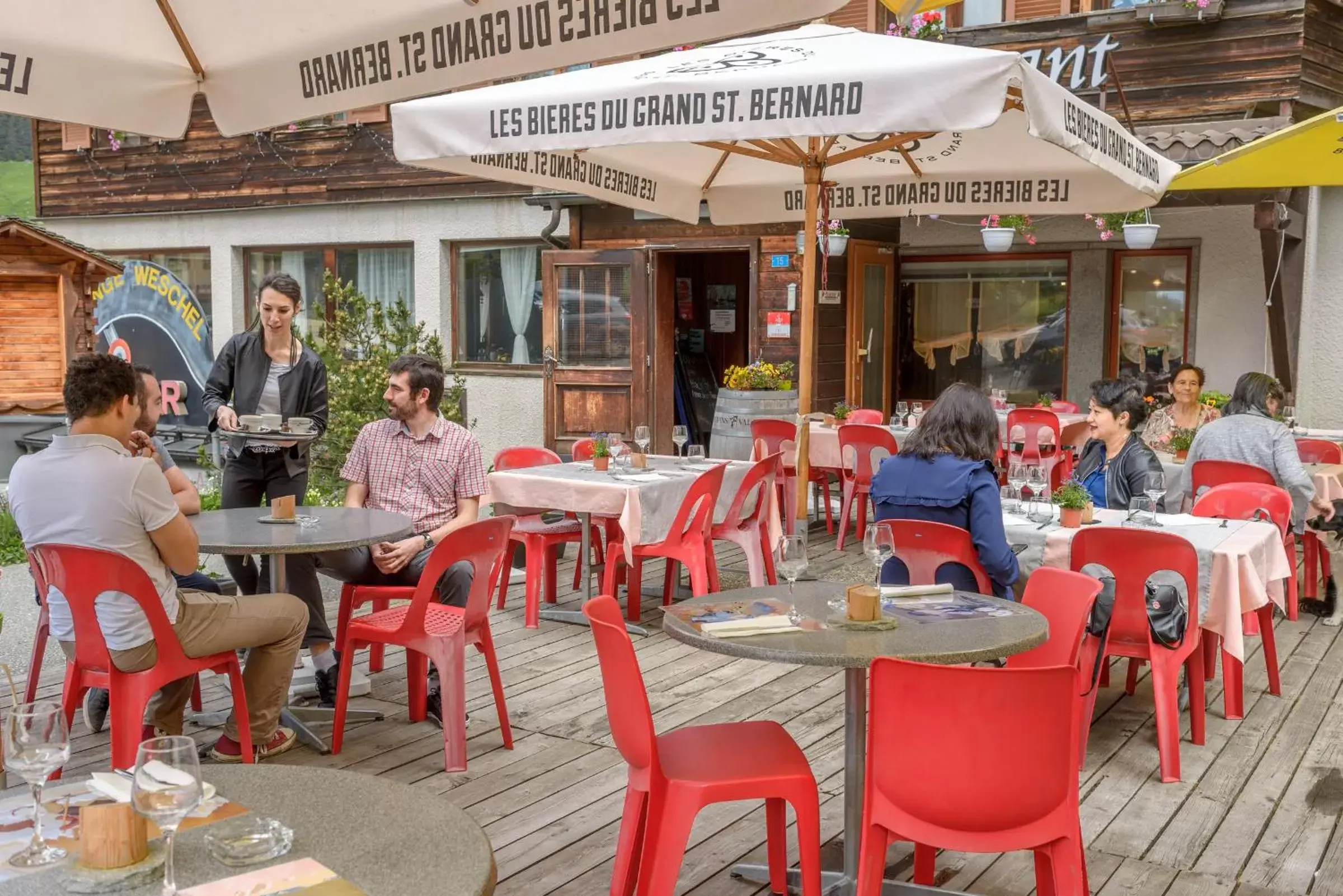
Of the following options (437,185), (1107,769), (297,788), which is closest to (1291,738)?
(1107,769)

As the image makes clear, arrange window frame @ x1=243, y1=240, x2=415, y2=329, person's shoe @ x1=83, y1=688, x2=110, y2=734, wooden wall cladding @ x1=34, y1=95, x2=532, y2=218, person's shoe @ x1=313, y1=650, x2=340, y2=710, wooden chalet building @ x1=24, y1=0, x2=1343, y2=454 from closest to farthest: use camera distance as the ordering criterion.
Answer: person's shoe @ x1=83, y1=688, x2=110, y2=734 < person's shoe @ x1=313, y1=650, x2=340, y2=710 < wooden chalet building @ x1=24, y1=0, x2=1343, y2=454 < wooden wall cladding @ x1=34, y1=95, x2=532, y2=218 < window frame @ x1=243, y1=240, x2=415, y2=329

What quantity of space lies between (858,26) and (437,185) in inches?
184

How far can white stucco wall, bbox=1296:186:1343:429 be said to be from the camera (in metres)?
10.4

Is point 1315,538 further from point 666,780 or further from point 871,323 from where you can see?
point 871,323

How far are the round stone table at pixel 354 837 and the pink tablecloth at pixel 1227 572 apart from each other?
11.0 feet

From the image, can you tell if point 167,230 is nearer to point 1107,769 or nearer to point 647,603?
point 647,603

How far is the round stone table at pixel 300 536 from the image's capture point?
167 inches

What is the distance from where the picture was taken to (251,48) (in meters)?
3.30

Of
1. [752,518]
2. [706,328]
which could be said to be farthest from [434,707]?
[706,328]

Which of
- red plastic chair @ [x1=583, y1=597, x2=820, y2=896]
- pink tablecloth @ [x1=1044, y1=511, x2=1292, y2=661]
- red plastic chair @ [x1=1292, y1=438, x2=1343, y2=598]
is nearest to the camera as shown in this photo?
red plastic chair @ [x1=583, y1=597, x2=820, y2=896]

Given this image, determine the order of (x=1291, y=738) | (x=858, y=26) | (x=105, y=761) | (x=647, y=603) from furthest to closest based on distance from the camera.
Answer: (x=858, y=26) → (x=647, y=603) → (x=1291, y=738) → (x=105, y=761)

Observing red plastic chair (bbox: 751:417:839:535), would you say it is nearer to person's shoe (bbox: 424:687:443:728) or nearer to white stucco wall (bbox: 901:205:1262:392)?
person's shoe (bbox: 424:687:443:728)

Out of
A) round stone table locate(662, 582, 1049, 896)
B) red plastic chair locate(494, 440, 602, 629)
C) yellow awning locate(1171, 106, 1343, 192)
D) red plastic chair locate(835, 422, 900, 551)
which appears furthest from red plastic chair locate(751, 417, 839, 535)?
round stone table locate(662, 582, 1049, 896)

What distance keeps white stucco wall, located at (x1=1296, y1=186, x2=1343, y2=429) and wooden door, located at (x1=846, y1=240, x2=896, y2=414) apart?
3.75 meters
